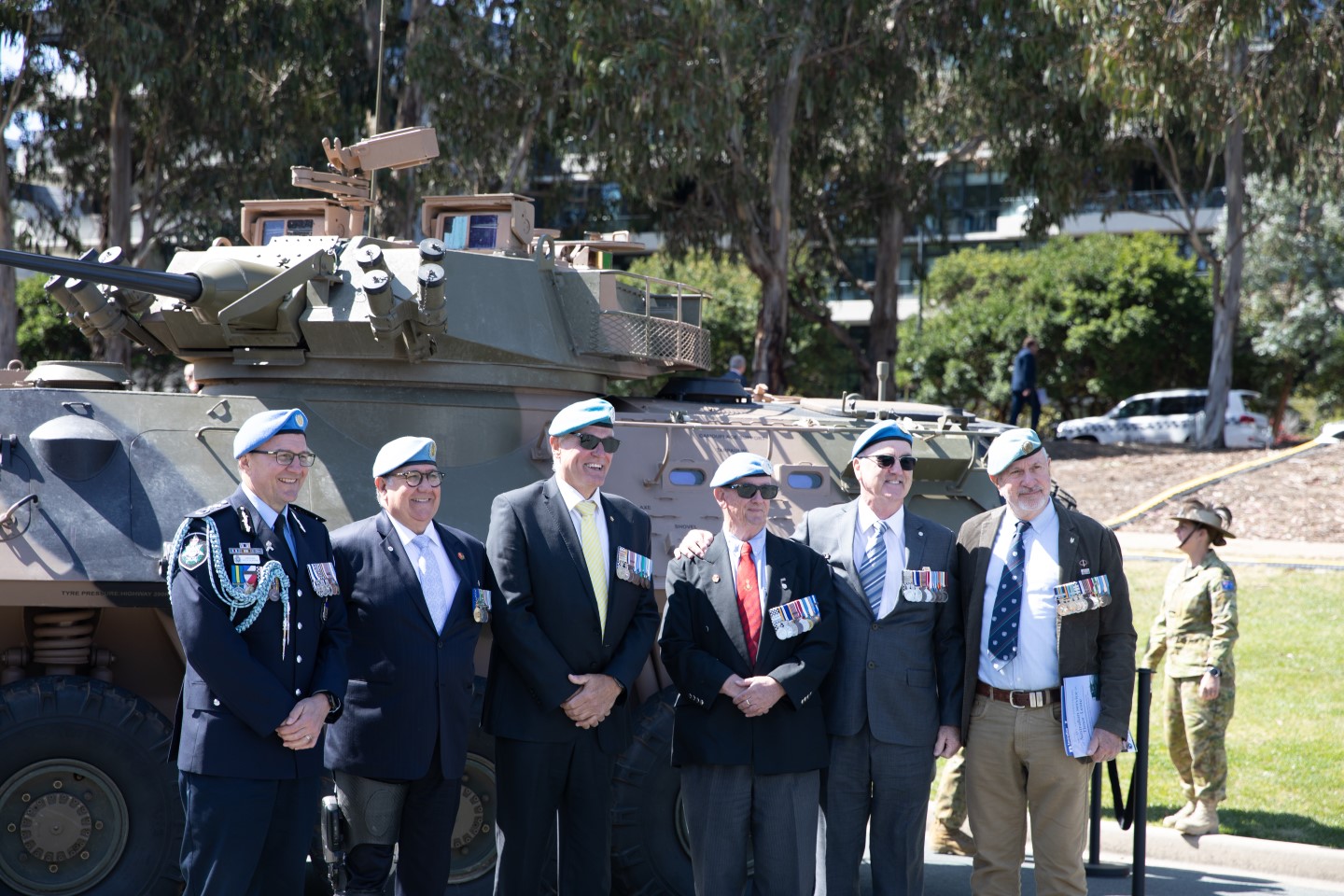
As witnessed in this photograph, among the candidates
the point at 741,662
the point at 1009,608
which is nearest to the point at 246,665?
the point at 741,662

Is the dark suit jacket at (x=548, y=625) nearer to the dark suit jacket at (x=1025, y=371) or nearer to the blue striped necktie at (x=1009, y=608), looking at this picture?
the blue striped necktie at (x=1009, y=608)

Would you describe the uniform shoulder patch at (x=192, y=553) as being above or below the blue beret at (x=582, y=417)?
below

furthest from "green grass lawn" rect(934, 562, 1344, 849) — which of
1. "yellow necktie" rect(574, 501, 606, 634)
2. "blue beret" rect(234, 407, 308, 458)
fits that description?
"blue beret" rect(234, 407, 308, 458)

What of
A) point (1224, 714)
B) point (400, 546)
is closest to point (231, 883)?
point (400, 546)

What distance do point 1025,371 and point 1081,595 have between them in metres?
18.6

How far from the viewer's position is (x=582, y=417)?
582 cm

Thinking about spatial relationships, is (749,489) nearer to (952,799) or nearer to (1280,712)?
(952,799)

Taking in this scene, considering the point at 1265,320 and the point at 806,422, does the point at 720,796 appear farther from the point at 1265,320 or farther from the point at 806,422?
the point at 1265,320

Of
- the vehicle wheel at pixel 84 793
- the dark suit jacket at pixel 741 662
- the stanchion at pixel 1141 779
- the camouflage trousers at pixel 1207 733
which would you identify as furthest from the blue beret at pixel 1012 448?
the vehicle wheel at pixel 84 793

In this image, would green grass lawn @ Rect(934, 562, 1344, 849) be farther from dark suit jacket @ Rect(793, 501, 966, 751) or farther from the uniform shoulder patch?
the uniform shoulder patch

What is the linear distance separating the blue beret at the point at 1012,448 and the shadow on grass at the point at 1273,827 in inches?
161

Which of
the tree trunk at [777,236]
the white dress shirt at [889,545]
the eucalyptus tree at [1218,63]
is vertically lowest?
the white dress shirt at [889,545]

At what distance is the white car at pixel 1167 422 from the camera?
94.2 feet

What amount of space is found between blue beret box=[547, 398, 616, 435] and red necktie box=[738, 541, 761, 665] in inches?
30.5
